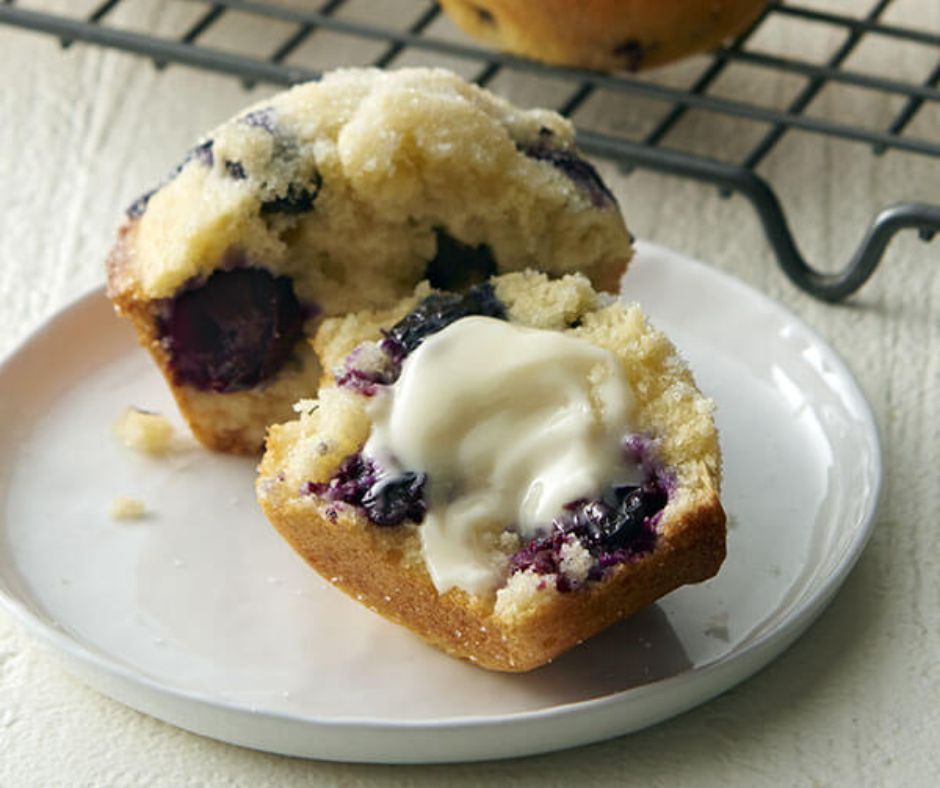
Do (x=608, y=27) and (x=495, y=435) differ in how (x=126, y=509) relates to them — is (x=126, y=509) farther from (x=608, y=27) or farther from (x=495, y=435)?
(x=608, y=27)

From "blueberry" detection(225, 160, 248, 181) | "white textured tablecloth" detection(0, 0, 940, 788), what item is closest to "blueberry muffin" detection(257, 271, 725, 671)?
"white textured tablecloth" detection(0, 0, 940, 788)

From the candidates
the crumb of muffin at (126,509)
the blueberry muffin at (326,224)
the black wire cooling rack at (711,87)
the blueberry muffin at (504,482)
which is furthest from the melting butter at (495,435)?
the black wire cooling rack at (711,87)

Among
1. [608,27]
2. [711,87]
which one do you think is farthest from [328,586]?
[711,87]

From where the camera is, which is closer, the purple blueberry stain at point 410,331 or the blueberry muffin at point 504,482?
the blueberry muffin at point 504,482

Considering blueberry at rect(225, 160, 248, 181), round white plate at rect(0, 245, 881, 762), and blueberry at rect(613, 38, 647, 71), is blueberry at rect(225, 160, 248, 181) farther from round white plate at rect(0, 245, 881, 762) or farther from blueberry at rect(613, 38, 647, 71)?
blueberry at rect(613, 38, 647, 71)

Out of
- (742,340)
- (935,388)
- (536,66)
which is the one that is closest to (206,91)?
(536,66)

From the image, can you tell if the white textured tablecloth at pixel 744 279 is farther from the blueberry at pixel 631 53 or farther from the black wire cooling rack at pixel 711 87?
the blueberry at pixel 631 53
